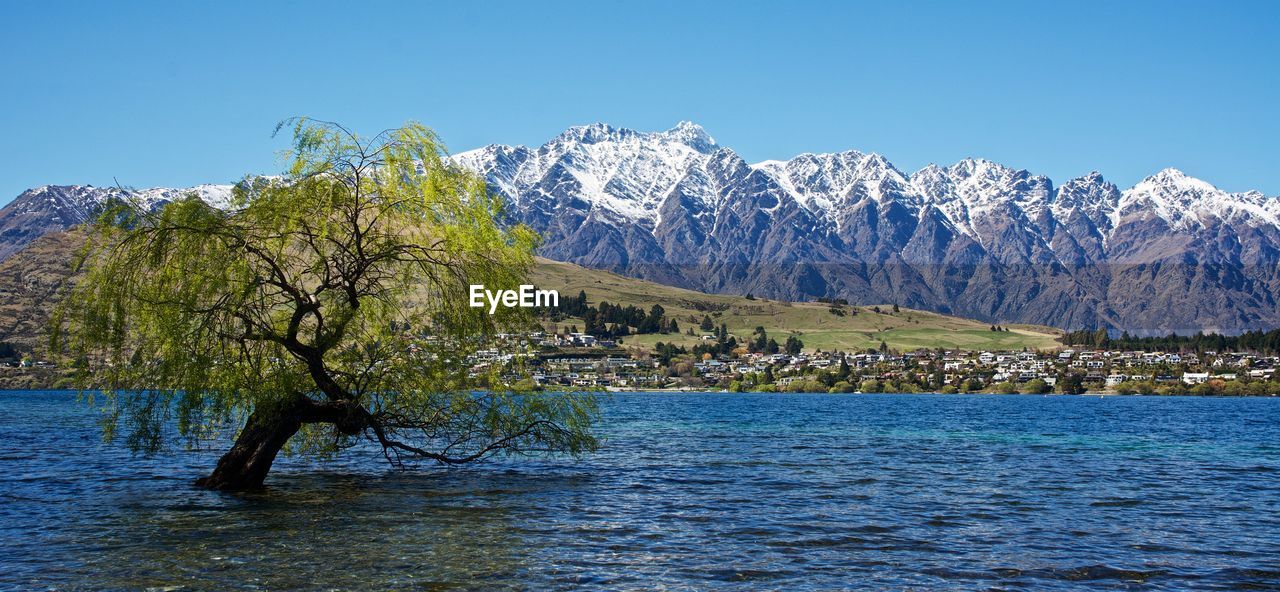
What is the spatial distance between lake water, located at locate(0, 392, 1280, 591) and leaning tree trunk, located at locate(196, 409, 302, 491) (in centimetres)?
86

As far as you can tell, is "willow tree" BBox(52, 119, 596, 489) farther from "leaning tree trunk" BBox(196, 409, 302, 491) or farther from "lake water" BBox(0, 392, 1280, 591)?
"lake water" BBox(0, 392, 1280, 591)

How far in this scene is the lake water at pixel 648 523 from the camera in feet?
73.0

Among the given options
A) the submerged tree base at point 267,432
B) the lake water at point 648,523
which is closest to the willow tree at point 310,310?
the submerged tree base at point 267,432

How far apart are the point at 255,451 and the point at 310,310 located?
197 inches

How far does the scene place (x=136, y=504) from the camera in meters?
31.7

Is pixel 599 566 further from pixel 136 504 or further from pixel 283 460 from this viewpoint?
pixel 283 460

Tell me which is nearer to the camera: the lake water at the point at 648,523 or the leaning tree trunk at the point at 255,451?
the lake water at the point at 648,523

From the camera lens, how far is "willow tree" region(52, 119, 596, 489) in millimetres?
31703

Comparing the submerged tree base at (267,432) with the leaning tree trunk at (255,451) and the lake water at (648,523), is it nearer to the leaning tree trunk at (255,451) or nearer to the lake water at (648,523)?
the leaning tree trunk at (255,451)

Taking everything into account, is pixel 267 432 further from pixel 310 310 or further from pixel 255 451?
pixel 310 310

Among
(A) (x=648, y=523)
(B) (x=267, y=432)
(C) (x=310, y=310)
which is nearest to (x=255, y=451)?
(B) (x=267, y=432)

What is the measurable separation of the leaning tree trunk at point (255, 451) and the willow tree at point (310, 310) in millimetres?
63

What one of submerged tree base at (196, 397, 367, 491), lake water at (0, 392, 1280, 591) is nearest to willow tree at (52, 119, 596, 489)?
submerged tree base at (196, 397, 367, 491)

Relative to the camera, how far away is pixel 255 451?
3422 cm
